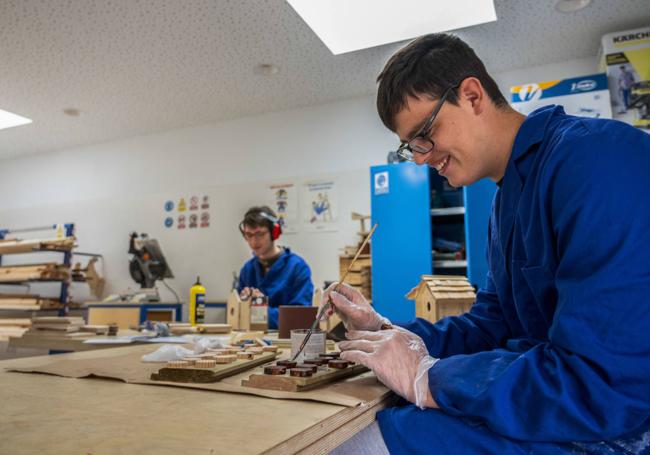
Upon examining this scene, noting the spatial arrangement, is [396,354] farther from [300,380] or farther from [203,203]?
[203,203]

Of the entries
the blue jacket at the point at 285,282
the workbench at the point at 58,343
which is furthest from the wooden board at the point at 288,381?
the blue jacket at the point at 285,282

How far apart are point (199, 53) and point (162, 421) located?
3.63 meters

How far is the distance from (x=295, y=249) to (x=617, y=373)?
419 cm

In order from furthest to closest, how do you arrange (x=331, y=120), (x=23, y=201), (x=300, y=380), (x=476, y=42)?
(x=23, y=201) < (x=331, y=120) < (x=476, y=42) < (x=300, y=380)

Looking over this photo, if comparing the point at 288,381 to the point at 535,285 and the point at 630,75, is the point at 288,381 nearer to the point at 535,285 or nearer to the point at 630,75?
the point at 535,285

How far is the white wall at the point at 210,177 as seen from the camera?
454 centimetres

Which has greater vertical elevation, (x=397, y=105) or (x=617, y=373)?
(x=397, y=105)

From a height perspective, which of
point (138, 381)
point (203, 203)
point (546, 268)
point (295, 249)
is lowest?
point (138, 381)

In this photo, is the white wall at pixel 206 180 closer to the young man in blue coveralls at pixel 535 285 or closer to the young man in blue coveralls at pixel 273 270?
the young man in blue coveralls at pixel 273 270

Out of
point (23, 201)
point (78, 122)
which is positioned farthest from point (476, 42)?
point (23, 201)

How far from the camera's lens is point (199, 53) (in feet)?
12.1

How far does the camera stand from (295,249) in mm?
4754

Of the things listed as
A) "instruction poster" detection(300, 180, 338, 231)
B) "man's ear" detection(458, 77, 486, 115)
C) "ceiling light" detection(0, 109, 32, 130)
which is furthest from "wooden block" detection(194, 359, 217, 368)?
"ceiling light" detection(0, 109, 32, 130)

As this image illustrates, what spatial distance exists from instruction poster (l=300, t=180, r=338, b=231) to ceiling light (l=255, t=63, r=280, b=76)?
120 centimetres
